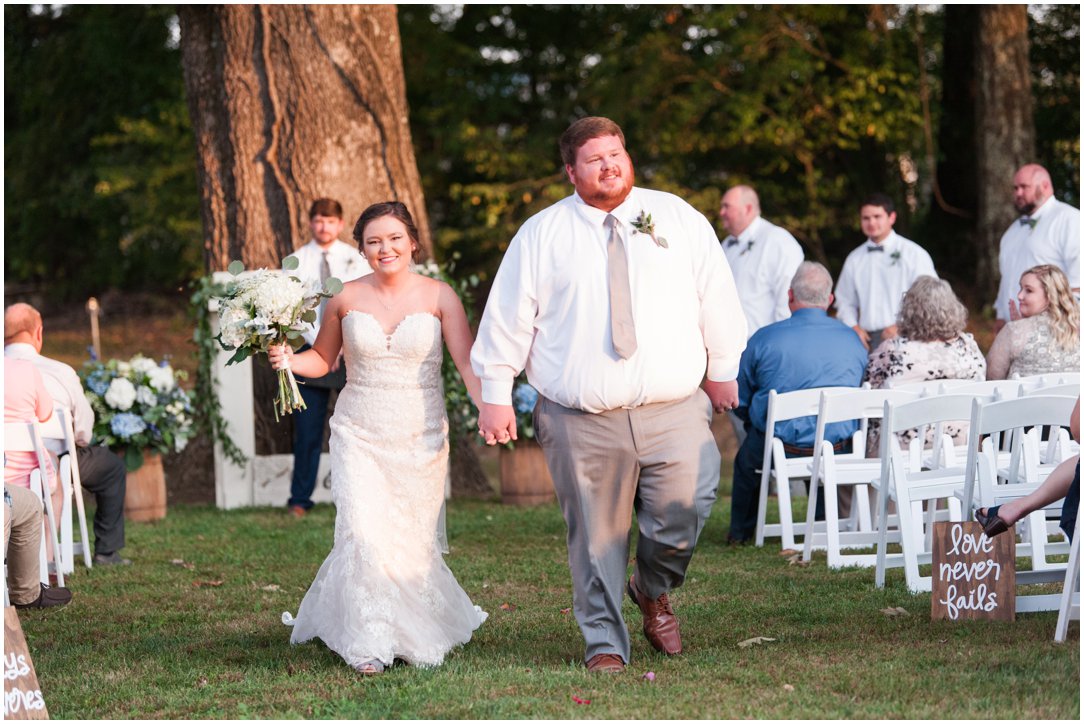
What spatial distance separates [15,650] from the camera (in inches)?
165

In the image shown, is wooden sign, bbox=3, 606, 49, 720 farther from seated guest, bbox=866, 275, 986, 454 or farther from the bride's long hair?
seated guest, bbox=866, 275, 986, 454

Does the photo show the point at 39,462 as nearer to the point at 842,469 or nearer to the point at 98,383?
the point at 98,383

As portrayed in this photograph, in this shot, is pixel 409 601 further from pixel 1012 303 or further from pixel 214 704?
pixel 1012 303

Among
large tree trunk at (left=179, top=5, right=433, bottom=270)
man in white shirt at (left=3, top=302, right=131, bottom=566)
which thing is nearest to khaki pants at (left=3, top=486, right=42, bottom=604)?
man in white shirt at (left=3, top=302, right=131, bottom=566)

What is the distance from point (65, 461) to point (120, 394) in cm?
141

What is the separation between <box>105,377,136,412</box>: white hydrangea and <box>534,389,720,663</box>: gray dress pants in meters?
4.60

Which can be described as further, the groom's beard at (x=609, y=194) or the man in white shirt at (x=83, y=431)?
the man in white shirt at (x=83, y=431)

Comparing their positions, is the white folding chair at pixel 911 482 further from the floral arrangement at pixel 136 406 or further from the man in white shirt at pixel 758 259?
the floral arrangement at pixel 136 406

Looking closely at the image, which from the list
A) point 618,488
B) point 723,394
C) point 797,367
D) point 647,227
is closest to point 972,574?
point 723,394

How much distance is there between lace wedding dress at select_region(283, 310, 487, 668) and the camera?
17.5 ft

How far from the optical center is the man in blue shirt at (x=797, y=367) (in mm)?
7832

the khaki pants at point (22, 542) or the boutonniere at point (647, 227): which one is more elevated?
the boutonniere at point (647, 227)

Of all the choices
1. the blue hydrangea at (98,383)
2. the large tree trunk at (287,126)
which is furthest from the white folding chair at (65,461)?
the large tree trunk at (287,126)

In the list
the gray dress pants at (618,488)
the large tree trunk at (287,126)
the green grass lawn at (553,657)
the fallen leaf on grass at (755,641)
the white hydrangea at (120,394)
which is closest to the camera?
the green grass lawn at (553,657)
